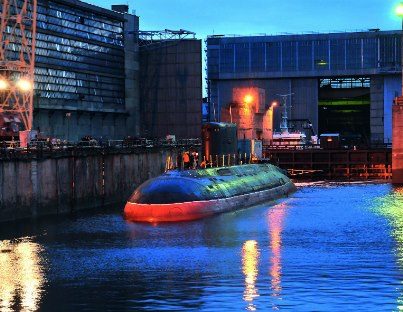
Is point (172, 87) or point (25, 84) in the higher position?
point (172, 87)

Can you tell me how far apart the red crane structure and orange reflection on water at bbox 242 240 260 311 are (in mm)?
47885

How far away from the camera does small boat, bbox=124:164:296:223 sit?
62.0 m

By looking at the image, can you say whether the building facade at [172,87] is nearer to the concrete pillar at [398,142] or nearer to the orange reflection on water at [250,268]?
the concrete pillar at [398,142]

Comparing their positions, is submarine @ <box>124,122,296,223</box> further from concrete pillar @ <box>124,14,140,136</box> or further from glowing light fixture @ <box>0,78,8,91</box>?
concrete pillar @ <box>124,14,140,136</box>

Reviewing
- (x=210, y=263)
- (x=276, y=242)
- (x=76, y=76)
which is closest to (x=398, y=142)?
(x=76, y=76)

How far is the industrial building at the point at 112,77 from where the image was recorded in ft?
377

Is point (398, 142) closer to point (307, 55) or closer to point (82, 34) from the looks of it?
point (82, 34)

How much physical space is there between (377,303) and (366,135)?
15063 centimetres

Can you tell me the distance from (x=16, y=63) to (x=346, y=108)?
4076 inches

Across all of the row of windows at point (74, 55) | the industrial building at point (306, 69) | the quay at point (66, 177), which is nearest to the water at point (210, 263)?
the quay at point (66, 177)

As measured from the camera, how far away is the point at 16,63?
92688 mm

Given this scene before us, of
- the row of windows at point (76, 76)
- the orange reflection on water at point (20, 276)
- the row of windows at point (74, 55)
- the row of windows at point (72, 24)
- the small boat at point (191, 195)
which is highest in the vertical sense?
the row of windows at point (72, 24)

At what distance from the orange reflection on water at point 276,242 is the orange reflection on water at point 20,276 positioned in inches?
407

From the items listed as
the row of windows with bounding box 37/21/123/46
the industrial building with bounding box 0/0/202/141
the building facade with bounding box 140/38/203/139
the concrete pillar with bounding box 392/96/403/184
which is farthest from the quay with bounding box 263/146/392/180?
the row of windows with bounding box 37/21/123/46
